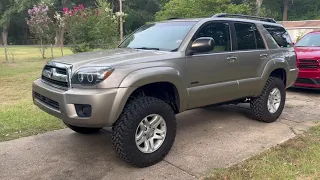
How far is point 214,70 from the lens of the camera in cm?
447

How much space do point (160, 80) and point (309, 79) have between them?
5891 mm

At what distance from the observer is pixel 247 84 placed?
16.4 feet

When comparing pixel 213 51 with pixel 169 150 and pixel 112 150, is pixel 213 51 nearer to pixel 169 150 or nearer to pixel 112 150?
pixel 169 150

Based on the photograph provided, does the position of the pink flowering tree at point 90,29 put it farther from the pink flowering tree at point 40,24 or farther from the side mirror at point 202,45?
the side mirror at point 202,45

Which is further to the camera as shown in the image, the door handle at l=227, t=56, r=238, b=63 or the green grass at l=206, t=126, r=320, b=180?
the door handle at l=227, t=56, r=238, b=63

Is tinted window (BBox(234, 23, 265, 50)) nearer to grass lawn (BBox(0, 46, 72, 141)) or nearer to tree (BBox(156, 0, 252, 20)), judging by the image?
grass lawn (BBox(0, 46, 72, 141))

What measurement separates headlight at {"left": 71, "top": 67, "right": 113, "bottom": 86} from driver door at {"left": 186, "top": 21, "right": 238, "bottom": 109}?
118cm

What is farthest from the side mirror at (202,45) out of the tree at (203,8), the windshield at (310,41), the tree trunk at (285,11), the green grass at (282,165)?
the tree trunk at (285,11)

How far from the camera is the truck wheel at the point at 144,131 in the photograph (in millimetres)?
3588

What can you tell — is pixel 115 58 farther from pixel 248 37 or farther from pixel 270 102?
pixel 270 102

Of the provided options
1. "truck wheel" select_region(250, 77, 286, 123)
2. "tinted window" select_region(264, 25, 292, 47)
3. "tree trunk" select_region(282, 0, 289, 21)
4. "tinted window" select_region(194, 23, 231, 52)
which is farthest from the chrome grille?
"tree trunk" select_region(282, 0, 289, 21)

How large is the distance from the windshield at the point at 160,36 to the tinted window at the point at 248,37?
0.93m

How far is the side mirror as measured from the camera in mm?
4090

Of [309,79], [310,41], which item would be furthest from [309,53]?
[310,41]
